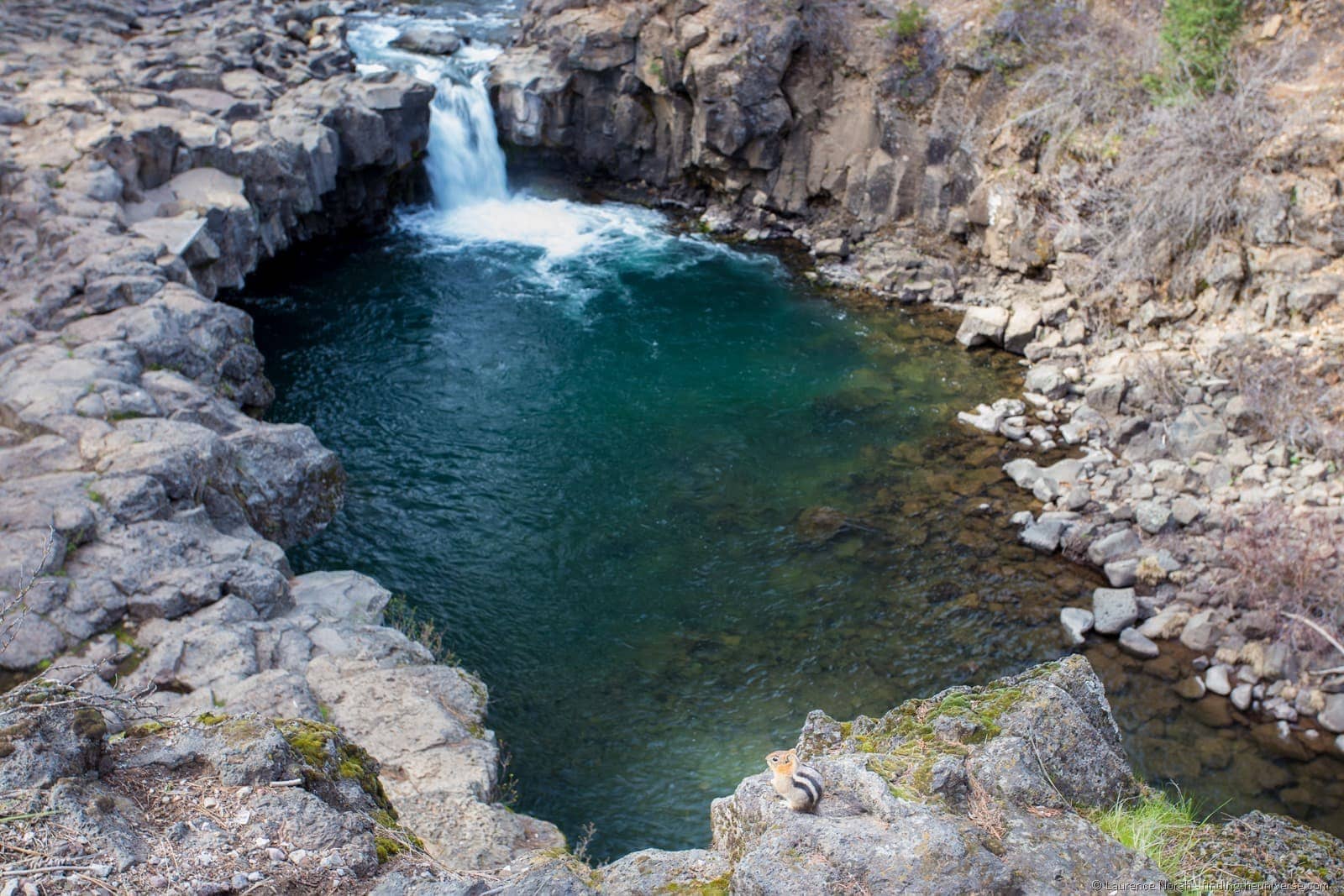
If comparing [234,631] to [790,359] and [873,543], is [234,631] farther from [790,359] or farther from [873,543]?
[790,359]

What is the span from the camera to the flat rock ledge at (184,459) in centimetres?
751

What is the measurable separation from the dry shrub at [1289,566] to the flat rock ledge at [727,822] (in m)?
8.72

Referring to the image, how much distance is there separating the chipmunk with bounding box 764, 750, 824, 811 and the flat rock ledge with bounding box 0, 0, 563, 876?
2.02 metres

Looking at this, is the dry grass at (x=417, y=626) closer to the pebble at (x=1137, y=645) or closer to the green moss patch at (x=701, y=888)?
the green moss patch at (x=701, y=888)

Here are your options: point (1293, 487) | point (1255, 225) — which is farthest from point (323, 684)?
point (1255, 225)

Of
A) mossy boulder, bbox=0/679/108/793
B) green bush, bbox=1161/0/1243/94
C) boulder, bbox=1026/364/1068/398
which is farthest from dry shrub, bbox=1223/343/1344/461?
mossy boulder, bbox=0/679/108/793

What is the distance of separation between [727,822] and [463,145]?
23435 mm

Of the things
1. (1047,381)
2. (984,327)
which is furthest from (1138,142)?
(1047,381)

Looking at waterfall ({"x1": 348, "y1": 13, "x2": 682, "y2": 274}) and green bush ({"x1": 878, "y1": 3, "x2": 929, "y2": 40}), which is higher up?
green bush ({"x1": 878, "y1": 3, "x2": 929, "y2": 40})

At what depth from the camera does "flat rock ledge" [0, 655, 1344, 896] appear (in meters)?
4.23

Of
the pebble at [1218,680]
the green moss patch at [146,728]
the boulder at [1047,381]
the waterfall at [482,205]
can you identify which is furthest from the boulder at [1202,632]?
the waterfall at [482,205]

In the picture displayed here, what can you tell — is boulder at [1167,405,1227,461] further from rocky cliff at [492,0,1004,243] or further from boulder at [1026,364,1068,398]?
rocky cliff at [492,0,1004,243]

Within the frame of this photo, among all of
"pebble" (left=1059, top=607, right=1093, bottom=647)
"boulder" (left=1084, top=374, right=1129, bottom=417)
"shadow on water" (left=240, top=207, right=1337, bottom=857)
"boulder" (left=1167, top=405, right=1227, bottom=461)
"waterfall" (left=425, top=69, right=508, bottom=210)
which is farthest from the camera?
"waterfall" (left=425, top=69, right=508, bottom=210)

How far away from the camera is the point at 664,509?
49.3 feet
